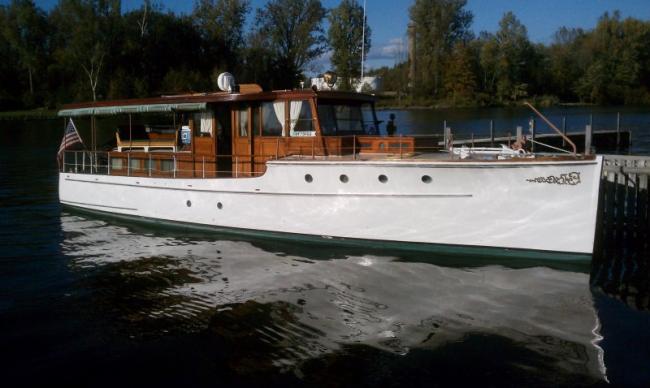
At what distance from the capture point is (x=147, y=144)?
1559 centimetres

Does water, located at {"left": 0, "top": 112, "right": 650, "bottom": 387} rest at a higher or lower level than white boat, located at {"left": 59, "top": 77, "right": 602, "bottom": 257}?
lower

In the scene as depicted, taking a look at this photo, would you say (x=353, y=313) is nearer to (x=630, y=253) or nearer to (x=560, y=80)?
(x=630, y=253)

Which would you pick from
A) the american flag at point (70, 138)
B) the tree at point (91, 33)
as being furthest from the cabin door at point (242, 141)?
the tree at point (91, 33)

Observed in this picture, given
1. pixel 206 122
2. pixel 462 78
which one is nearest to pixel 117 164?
pixel 206 122

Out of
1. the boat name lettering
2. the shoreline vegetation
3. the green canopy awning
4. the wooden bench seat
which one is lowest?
the boat name lettering

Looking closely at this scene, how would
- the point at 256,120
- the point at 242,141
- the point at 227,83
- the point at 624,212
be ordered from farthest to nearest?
the point at 227,83 → the point at 242,141 → the point at 256,120 → the point at 624,212

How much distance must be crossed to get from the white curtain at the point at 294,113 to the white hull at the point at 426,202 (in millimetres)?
980

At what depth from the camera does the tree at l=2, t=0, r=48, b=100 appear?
2579 inches

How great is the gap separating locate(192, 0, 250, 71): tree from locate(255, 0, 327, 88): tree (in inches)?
170

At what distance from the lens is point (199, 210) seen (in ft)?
45.5

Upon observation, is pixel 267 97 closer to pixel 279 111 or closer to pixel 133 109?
pixel 279 111

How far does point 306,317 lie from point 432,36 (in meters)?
92.0

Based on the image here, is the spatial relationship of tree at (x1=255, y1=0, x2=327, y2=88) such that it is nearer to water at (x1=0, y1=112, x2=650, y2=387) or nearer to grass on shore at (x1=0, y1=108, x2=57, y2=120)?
grass on shore at (x1=0, y1=108, x2=57, y2=120)

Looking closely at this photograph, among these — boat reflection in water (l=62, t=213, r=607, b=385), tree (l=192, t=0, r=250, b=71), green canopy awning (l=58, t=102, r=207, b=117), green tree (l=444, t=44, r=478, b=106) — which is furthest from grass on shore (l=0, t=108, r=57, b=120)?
green tree (l=444, t=44, r=478, b=106)
